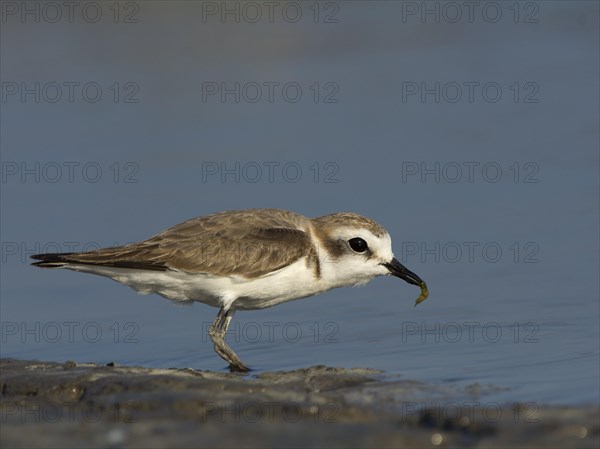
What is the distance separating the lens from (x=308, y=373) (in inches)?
433

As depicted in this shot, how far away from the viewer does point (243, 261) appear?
Result: 12.3m

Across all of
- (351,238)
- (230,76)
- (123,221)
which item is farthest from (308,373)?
(230,76)

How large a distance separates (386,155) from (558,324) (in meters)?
5.76

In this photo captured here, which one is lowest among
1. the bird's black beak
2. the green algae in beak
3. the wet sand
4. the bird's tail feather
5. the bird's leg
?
the wet sand

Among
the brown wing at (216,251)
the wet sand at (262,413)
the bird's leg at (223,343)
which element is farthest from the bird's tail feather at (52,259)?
the bird's leg at (223,343)

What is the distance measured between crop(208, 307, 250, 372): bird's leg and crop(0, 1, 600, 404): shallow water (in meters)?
0.36

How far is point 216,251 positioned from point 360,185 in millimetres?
4717

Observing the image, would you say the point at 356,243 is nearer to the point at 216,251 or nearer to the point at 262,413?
the point at 216,251

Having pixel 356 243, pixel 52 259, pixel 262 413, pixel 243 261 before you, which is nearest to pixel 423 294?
pixel 356 243

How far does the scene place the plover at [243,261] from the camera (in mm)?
12328

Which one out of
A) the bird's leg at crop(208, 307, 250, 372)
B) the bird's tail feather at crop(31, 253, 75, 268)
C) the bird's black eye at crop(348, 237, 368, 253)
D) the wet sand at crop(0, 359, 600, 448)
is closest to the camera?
the wet sand at crop(0, 359, 600, 448)

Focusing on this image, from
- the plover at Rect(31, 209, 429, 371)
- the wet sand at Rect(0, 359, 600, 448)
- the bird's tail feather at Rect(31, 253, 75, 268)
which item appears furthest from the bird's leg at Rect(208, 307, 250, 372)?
the bird's tail feather at Rect(31, 253, 75, 268)

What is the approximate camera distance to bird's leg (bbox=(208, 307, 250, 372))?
12.0 metres

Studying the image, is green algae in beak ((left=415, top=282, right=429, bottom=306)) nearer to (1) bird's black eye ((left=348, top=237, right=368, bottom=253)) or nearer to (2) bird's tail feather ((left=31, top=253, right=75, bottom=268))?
(1) bird's black eye ((left=348, top=237, right=368, bottom=253))
